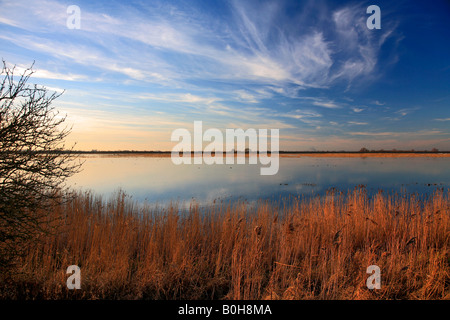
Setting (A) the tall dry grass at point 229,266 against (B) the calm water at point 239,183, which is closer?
(A) the tall dry grass at point 229,266

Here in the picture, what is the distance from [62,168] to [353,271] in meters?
6.08

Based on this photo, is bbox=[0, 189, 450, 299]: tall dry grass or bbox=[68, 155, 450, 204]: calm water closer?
bbox=[0, 189, 450, 299]: tall dry grass

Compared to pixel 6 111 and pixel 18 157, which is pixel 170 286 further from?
pixel 6 111

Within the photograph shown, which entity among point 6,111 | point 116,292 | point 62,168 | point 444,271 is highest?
point 6,111

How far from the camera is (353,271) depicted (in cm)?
510

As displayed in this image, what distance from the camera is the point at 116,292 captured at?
443 centimetres

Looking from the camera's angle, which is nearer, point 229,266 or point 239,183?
point 229,266
